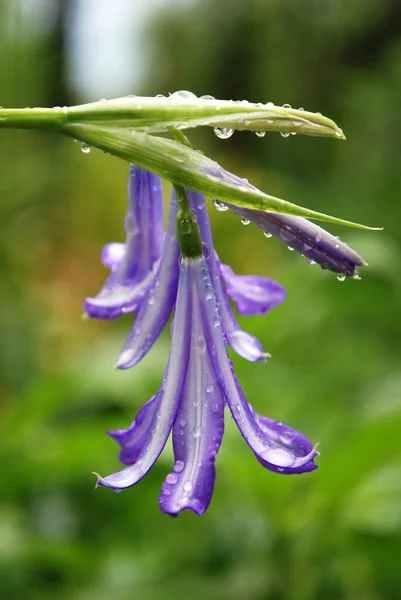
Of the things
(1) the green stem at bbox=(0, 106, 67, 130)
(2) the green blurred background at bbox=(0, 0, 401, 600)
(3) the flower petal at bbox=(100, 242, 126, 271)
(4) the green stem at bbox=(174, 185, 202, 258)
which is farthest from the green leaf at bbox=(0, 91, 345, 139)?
(2) the green blurred background at bbox=(0, 0, 401, 600)

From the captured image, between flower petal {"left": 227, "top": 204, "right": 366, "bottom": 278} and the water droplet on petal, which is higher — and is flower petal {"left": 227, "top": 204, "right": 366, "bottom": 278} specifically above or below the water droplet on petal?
above

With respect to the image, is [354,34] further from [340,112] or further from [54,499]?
[54,499]

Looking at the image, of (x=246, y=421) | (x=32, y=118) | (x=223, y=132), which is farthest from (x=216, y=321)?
(x=32, y=118)

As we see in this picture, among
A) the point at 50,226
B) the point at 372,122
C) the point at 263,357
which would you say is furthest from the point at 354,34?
the point at 263,357

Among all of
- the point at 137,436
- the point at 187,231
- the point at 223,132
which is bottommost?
the point at 137,436

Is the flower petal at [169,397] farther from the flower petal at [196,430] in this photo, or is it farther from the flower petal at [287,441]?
the flower petal at [287,441]

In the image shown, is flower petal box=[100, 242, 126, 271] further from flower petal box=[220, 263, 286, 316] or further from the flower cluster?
flower petal box=[220, 263, 286, 316]

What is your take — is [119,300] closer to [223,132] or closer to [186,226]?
[186,226]
